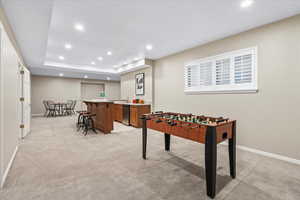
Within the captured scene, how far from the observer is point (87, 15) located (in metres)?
2.60

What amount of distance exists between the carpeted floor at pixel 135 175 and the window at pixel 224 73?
146 centimetres

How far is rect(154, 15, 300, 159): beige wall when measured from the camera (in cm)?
248

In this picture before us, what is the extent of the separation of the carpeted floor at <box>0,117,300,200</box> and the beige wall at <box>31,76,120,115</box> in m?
6.86

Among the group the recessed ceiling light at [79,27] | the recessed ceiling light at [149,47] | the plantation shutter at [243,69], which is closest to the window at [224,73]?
the plantation shutter at [243,69]

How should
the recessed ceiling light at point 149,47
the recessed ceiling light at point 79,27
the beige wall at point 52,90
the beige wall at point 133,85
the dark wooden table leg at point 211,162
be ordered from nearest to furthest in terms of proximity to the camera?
the dark wooden table leg at point 211,162, the recessed ceiling light at point 79,27, the recessed ceiling light at point 149,47, the beige wall at point 133,85, the beige wall at point 52,90

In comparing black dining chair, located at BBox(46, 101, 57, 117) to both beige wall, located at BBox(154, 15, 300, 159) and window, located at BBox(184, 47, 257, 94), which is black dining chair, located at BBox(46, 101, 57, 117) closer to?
window, located at BBox(184, 47, 257, 94)

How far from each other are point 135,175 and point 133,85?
5.09m

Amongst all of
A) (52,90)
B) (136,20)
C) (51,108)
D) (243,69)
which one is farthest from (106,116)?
(52,90)

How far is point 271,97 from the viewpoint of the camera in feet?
8.93

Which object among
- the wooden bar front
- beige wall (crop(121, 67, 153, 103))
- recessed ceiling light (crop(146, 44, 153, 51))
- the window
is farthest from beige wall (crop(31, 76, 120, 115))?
the window

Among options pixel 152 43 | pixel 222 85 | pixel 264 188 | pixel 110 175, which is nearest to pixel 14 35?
pixel 152 43

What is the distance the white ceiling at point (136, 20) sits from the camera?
224 centimetres

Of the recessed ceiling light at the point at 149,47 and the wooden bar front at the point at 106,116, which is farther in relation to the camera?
the wooden bar front at the point at 106,116

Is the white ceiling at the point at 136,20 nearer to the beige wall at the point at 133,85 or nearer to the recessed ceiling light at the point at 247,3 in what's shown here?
the recessed ceiling light at the point at 247,3
